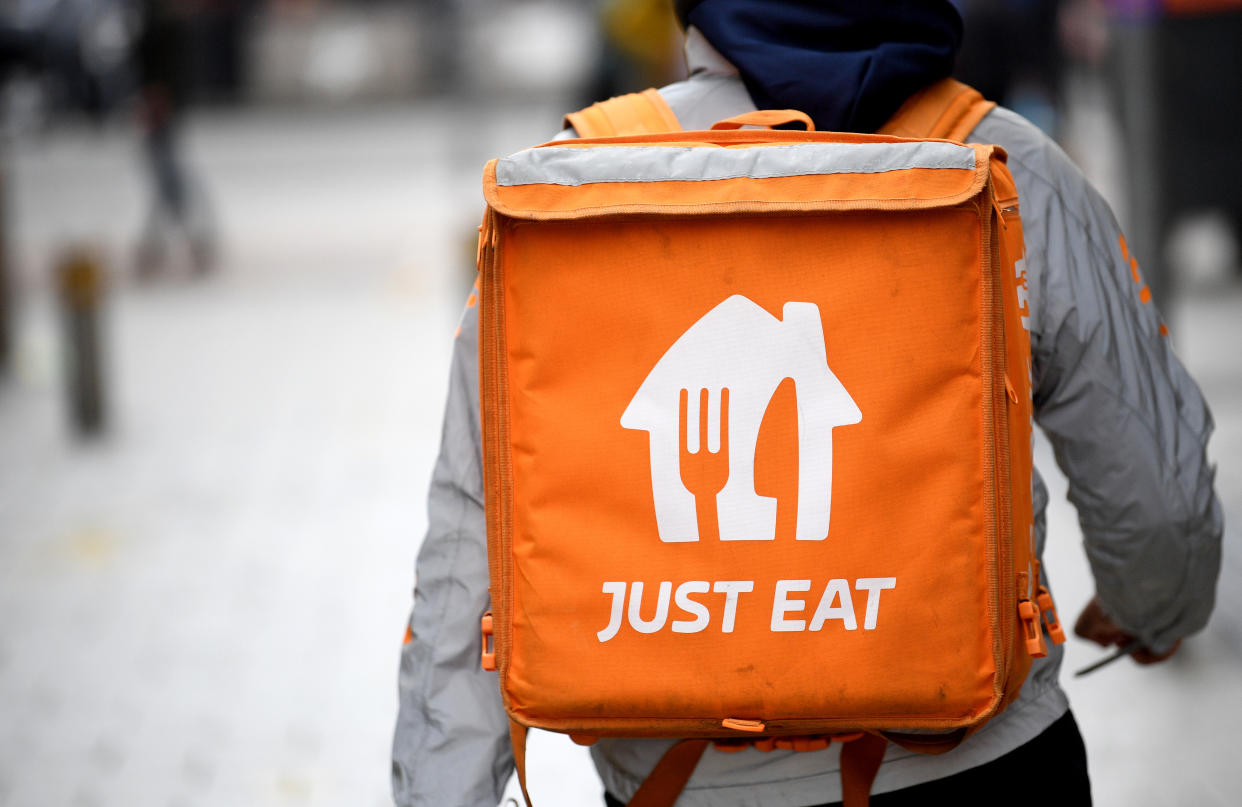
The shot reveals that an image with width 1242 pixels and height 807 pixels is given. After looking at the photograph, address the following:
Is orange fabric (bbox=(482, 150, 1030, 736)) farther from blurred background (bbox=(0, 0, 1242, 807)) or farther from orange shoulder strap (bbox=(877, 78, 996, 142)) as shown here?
blurred background (bbox=(0, 0, 1242, 807))

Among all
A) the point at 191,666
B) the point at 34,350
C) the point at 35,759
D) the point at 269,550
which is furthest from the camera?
the point at 34,350

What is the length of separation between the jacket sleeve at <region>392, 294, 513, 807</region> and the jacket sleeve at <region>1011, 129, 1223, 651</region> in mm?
738

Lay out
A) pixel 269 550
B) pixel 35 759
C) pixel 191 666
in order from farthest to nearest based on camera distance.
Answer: pixel 269 550 → pixel 191 666 → pixel 35 759

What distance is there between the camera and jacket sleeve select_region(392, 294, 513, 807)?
6.12 ft

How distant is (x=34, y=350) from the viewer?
10.9m

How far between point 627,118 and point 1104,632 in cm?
109

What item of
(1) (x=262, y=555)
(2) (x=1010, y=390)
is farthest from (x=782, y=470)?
(1) (x=262, y=555)

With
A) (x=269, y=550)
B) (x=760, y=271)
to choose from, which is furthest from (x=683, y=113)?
(x=269, y=550)

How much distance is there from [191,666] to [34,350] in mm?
6308

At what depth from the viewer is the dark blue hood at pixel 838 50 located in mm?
1805

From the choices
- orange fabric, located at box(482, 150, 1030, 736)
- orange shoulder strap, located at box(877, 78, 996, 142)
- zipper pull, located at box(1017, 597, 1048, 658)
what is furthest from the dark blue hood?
zipper pull, located at box(1017, 597, 1048, 658)

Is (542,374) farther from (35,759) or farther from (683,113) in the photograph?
(35,759)

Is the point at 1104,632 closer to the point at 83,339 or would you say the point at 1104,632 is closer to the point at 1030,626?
the point at 1030,626

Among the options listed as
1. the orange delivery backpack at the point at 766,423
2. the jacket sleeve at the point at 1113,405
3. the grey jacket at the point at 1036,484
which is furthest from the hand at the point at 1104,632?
the orange delivery backpack at the point at 766,423
